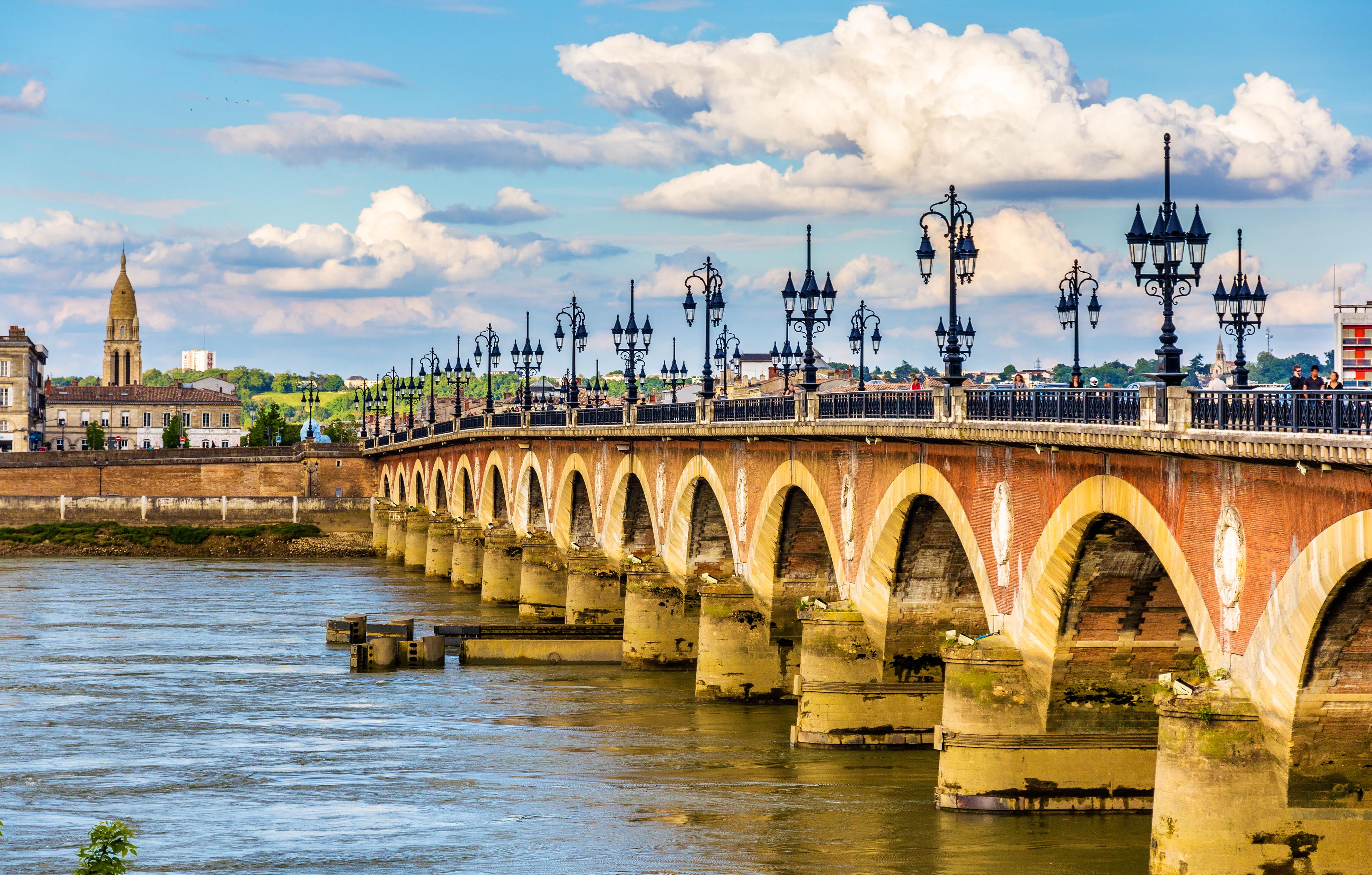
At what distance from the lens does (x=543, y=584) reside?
5988 centimetres

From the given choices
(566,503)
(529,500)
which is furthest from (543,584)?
(529,500)

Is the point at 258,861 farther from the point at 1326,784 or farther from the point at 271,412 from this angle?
the point at 271,412

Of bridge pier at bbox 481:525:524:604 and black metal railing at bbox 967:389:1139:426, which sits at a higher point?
black metal railing at bbox 967:389:1139:426

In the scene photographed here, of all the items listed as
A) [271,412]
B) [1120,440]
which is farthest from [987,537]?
[271,412]

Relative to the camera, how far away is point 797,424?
34312 millimetres

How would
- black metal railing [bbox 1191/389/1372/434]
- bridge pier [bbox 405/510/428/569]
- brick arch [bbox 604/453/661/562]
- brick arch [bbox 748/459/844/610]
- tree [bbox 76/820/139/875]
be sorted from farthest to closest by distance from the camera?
bridge pier [bbox 405/510/428/569], brick arch [bbox 604/453/661/562], brick arch [bbox 748/459/844/610], black metal railing [bbox 1191/389/1372/434], tree [bbox 76/820/139/875]

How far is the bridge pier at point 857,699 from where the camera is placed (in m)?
31.5

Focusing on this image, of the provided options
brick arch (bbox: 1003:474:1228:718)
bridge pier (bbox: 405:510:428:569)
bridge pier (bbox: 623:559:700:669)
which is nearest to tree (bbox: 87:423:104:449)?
bridge pier (bbox: 405:510:428:569)

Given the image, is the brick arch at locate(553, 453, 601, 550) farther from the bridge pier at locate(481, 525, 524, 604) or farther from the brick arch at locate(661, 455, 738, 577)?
the brick arch at locate(661, 455, 738, 577)

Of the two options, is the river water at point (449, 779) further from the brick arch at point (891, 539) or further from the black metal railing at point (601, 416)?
the black metal railing at point (601, 416)

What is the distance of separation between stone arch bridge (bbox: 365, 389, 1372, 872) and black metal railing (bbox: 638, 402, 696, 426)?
24.8 inches

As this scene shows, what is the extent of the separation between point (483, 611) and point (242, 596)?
1031cm

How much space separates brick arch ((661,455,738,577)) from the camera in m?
42.9

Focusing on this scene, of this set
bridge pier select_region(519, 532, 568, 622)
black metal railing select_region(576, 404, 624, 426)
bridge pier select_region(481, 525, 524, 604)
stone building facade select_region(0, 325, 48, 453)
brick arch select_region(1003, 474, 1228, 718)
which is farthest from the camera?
stone building facade select_region(0, 325, 48, 453)
